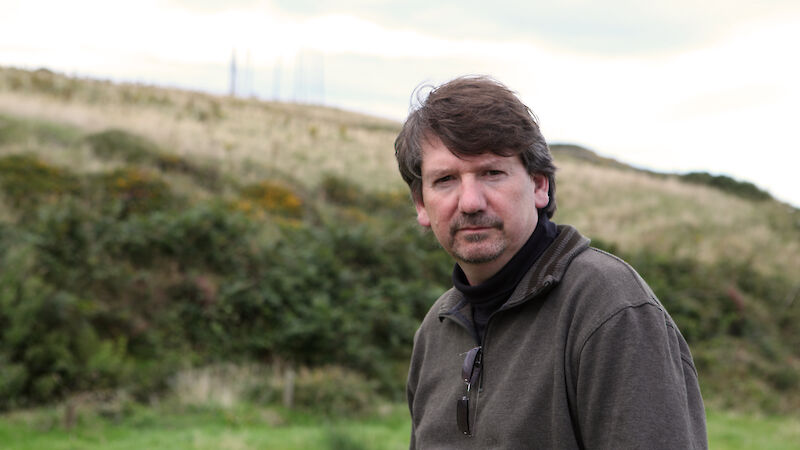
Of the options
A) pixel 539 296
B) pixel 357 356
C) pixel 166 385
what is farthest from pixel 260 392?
pixel 539 296

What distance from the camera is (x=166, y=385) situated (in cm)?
916

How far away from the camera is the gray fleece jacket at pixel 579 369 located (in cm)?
144

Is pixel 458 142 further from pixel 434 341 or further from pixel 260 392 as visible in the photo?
pixel 260 392

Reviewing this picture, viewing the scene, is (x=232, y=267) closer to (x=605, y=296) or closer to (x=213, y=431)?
(x=213, y=431)

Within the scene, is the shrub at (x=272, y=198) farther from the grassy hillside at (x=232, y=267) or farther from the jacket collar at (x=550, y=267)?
the jacket collar at (x=550, y=267)

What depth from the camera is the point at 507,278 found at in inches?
73.8

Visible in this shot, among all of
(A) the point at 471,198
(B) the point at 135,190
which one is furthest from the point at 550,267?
(B) the point at 135,190

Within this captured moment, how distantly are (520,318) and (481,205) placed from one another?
0.32 meters

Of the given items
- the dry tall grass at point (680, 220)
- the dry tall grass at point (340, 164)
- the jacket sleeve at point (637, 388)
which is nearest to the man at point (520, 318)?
the jacket sleeve at point (637, 388)

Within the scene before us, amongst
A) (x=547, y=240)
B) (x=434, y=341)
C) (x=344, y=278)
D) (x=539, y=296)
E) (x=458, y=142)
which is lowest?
(x=344, y=278)

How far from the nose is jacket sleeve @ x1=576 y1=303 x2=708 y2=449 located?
491 millimetres

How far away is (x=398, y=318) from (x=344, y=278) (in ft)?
3.91

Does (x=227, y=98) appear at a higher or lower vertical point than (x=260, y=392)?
higher

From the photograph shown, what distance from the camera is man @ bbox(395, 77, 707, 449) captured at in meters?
1.46
